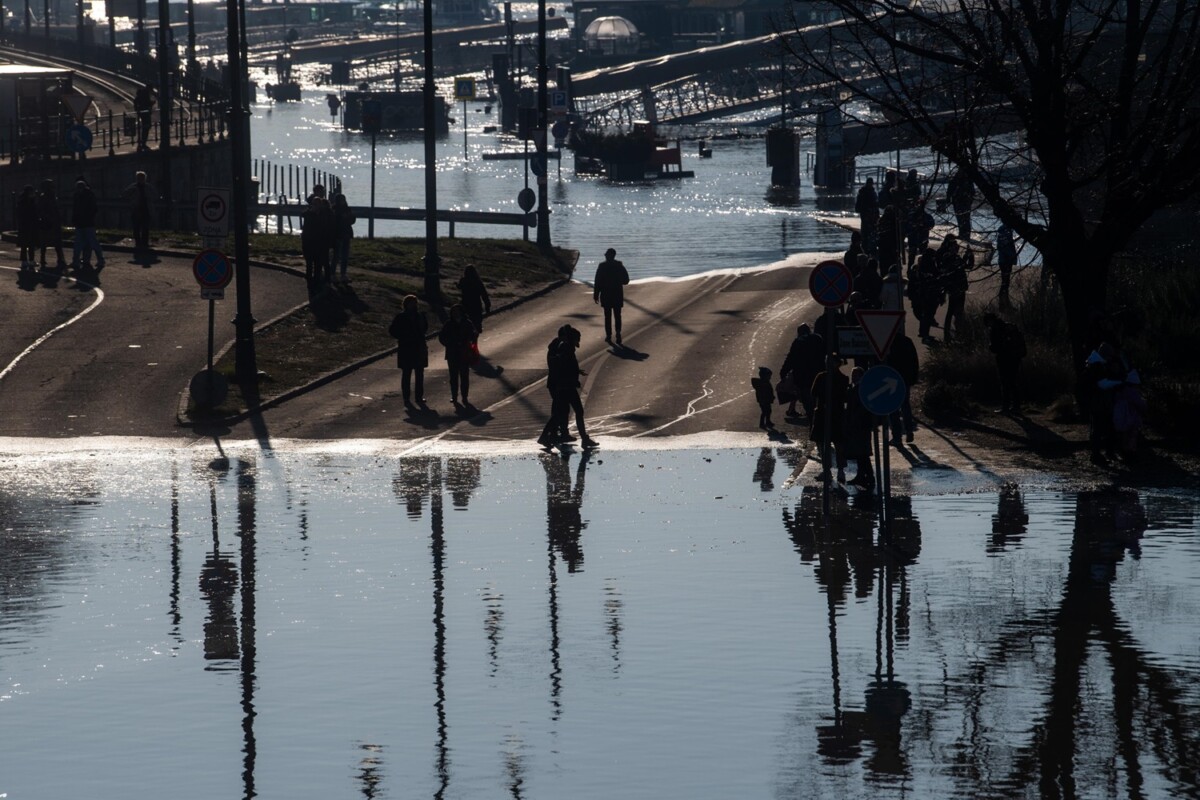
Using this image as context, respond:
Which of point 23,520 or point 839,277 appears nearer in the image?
point 23,520

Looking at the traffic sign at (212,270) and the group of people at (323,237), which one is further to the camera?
the group of people at (323,237)

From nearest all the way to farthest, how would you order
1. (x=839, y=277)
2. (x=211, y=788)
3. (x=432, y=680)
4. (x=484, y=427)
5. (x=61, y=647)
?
(x=211, y=788) < (x=432, y=680) < (x=61, y=647) < (x=839, y=277) < (x=484, y=427)

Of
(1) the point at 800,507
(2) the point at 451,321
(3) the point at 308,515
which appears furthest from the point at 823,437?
(2) the point at 451,321

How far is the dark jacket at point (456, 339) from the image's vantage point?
86.3ft

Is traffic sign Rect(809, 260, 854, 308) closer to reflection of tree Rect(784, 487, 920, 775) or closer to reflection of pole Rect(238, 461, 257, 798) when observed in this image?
reflection of tree Rect(784, 487, 920, 775)

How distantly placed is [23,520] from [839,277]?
29.9ft

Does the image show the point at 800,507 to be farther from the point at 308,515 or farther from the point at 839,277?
the point at 308,515

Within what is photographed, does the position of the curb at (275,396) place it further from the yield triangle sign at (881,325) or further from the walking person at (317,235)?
the yield triangle sign at (881,325)

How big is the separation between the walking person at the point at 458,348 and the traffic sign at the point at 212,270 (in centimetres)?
331

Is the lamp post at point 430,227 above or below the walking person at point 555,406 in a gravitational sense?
above

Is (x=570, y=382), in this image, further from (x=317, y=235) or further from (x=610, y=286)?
(x=317, y=235)

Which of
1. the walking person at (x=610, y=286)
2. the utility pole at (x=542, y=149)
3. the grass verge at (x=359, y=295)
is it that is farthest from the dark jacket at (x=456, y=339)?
the utility pole at (x=542, y=149)

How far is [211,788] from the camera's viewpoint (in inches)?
398

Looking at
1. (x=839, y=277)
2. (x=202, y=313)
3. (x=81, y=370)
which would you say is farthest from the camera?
(x=202, y=313)
